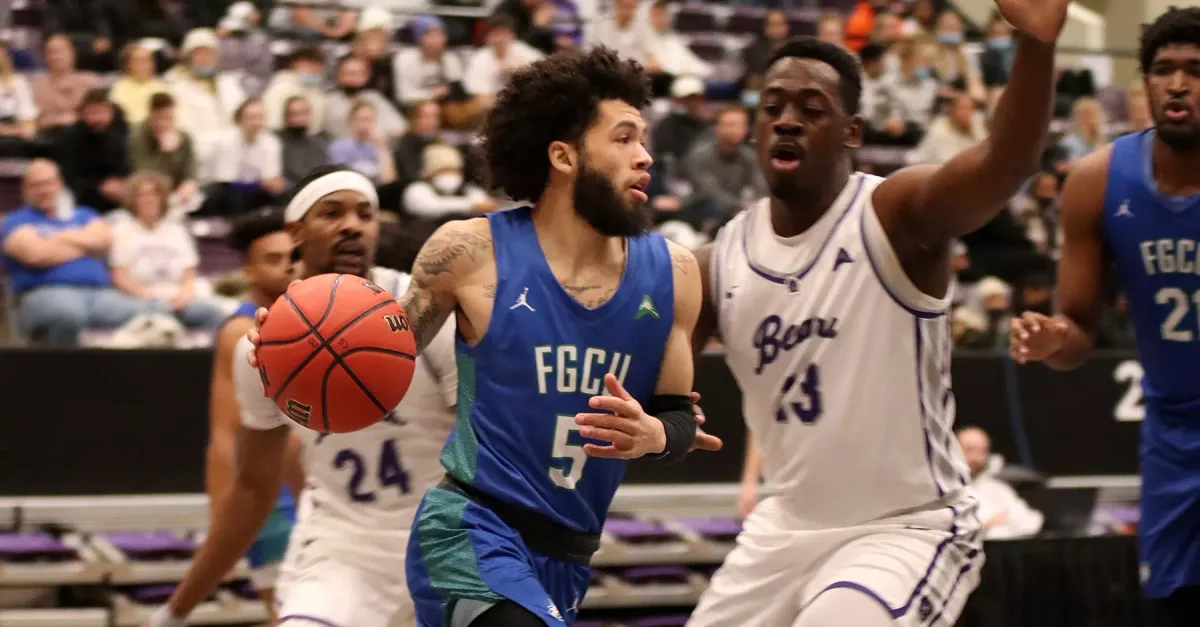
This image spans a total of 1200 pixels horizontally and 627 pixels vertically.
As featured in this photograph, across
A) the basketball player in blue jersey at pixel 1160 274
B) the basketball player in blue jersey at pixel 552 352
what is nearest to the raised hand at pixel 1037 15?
the basketball player in blue jersey at pixel 552 352

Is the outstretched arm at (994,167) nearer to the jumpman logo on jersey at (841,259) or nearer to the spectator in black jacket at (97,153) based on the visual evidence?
the jumpman logo on jersey at (841,259)

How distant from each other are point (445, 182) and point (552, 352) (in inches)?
239

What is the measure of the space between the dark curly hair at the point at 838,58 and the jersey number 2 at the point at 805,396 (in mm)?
777

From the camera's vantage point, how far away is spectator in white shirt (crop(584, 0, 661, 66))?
11.8 m

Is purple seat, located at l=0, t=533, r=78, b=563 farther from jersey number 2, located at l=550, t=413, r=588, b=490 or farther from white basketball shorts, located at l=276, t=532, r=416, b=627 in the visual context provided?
jersey number 2, located at l=550, t=413, r=588, b=490

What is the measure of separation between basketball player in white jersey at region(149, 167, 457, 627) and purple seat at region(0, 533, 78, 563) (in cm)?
330

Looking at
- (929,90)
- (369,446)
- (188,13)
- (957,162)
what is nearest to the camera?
(957,162)

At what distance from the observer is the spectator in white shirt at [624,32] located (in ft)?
38.7

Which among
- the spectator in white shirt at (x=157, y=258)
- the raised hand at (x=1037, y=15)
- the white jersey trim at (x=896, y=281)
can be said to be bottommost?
the spectator in white shirt at (x=157, y=258)

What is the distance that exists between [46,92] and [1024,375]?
677 cm

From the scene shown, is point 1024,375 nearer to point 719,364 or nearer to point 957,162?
point 719,364

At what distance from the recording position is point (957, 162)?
3623mm

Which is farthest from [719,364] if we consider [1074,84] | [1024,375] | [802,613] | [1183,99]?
[1074,84]

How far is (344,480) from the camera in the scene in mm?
4410
